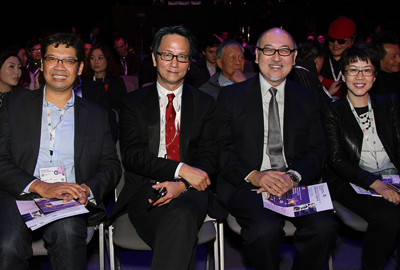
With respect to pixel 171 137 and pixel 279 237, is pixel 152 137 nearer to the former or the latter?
pixel 171 137

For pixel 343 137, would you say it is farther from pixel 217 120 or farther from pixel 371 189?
pixel 217 120

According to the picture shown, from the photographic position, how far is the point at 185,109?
8.11 feet

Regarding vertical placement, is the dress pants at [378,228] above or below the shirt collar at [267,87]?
below

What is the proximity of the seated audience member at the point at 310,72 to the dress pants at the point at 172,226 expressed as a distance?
1638mm

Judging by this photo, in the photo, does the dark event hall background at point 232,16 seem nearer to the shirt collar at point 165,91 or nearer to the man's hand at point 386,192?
the shirt collar at point 165,91

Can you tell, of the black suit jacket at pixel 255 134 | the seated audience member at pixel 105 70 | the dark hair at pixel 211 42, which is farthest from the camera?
the dark hair at pixel 211 42

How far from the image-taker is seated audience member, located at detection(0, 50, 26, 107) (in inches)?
130

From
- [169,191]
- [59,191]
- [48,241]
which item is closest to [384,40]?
[169,191]

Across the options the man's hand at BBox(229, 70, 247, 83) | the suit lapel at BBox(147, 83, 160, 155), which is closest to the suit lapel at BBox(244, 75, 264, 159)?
the suit lapel at BBox(147, 83, 160, 155)

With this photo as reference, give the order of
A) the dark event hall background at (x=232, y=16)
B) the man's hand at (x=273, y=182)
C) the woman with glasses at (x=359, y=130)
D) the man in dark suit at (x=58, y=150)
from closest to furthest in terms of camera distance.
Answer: the man in dark suit at (x=58, y=150) < the man's hand at (x=273, y=182) < the woman with glasses at (x=359, y=130) < the dark event hall background at (x=232, y=16)

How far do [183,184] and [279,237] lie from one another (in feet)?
2.21

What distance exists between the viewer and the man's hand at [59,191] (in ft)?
6.59

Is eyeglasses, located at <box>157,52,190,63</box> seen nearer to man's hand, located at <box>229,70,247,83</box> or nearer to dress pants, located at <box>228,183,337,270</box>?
dress pants, located at <box>228,183,337,270</box>

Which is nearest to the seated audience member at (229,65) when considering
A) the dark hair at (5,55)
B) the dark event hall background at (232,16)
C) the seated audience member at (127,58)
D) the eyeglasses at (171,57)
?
the eyeglasses at (171,57)
